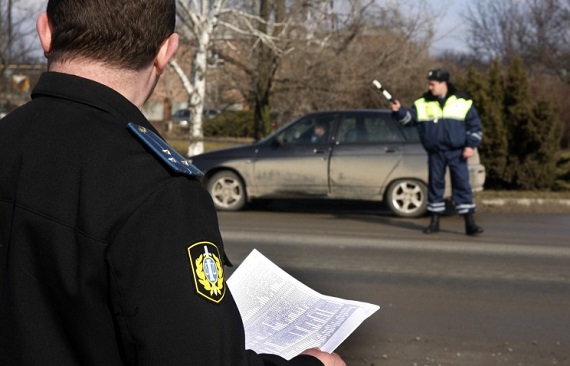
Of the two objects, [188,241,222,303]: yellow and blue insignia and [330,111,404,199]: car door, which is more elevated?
[188,241,222,303]: yellow and blue insignia

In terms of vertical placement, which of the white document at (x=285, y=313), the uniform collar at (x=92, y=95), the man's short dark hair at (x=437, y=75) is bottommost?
the white document at (x=285, y=313)

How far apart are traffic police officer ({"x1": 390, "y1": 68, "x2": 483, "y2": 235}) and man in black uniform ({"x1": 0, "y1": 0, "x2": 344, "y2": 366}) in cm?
920

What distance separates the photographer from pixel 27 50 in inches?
843

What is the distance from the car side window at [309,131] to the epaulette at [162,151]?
12.0 m

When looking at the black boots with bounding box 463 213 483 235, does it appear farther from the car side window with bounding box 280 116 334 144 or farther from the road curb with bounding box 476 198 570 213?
the road curb with bounding box 476 198 570 213

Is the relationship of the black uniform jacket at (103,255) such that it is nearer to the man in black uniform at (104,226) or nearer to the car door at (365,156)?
the man in black uniform at (104,226)

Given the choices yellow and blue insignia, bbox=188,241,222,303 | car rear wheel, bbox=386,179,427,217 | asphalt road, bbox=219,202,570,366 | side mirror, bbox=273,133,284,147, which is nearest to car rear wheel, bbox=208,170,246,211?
asphalt road, bbox=219,202,570,366

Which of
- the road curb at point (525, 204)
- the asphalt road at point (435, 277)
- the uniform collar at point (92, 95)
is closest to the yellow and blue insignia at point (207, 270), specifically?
the uniform collar at point (92, 95)

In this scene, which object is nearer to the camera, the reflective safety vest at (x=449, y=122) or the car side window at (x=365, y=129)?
the reflective safety vest at (x=449, y=122)

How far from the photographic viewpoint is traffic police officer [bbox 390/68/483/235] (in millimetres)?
10945

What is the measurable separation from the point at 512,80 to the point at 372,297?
1030 centimetres

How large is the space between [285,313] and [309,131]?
38.0 ft

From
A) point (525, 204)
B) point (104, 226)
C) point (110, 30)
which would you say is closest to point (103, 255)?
point (104, 226)

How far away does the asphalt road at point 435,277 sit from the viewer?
5.98 meters
